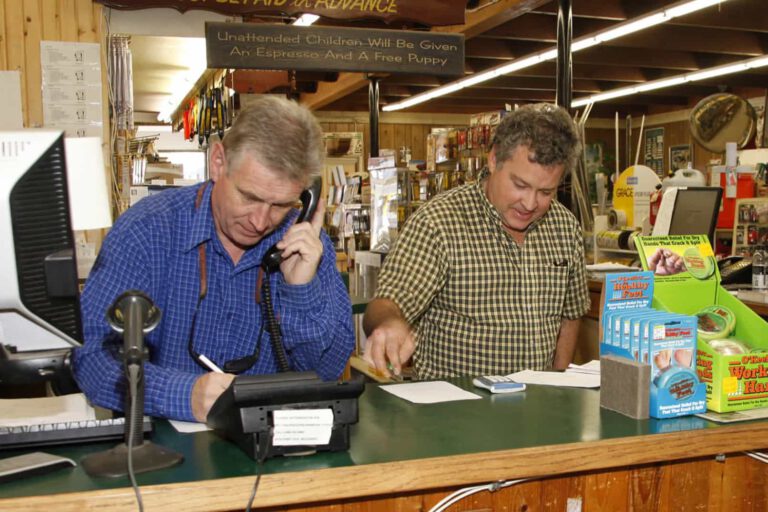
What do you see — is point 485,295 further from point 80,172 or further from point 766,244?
point 766,244

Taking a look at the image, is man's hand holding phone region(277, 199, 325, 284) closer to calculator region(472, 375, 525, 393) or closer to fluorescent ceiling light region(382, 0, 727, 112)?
calculator region(472, 375, 525, 393)

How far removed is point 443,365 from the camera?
110 inches

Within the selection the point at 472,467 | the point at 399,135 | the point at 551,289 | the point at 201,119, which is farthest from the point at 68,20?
the point at 399,135

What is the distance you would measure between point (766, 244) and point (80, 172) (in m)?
4.37

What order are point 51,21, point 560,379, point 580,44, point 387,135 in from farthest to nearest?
point 387,135
point 580,44
point 51,21
point 560,379

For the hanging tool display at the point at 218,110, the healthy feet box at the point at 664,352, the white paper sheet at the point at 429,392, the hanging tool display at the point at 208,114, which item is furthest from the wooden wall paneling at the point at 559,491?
the hanging tool display at the point at 208,114

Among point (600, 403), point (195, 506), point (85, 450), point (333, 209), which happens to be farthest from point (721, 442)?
point (333, 209)

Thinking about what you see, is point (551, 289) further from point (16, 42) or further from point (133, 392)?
point (16, 42)

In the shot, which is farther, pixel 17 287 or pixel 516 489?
pixel 516 489

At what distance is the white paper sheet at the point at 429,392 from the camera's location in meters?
2.07

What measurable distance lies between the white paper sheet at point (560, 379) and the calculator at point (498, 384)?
8 cm

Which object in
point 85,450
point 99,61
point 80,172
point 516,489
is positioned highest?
point 99,61

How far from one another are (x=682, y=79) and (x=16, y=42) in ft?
35.2

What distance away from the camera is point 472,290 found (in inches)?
109
